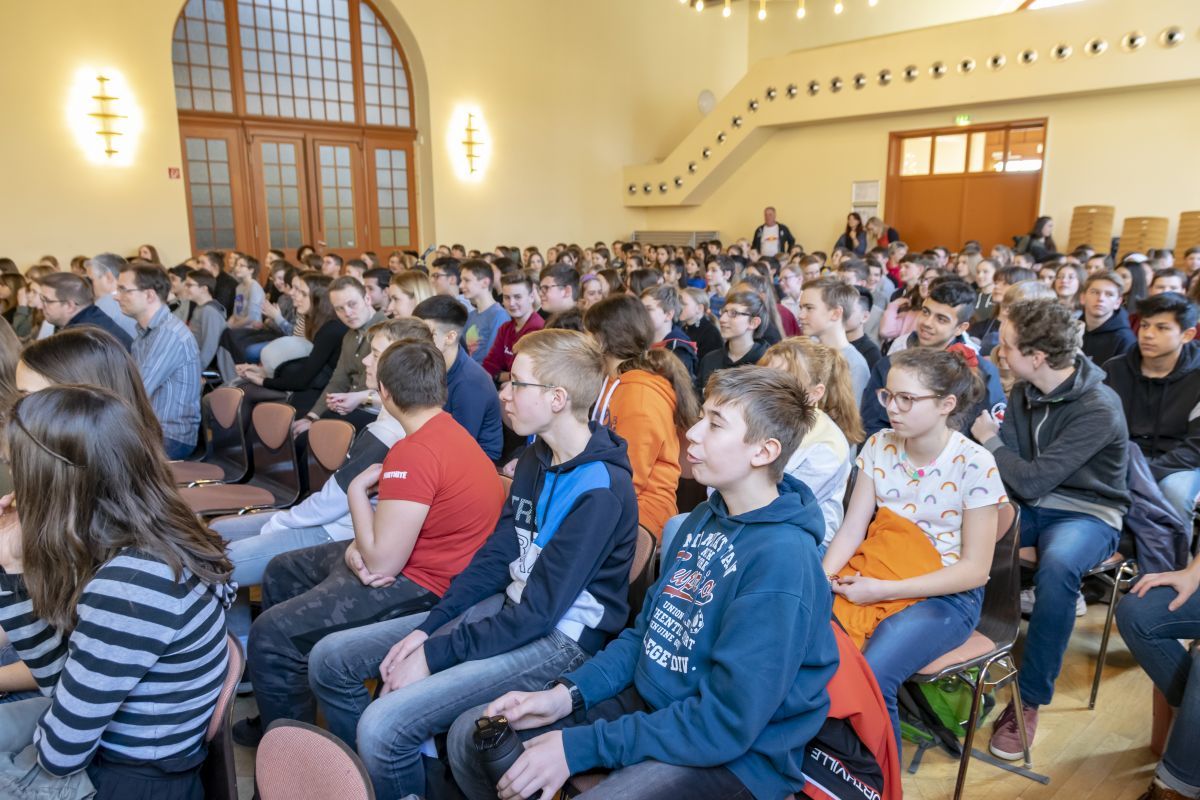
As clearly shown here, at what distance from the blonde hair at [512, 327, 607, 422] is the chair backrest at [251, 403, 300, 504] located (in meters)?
1.82

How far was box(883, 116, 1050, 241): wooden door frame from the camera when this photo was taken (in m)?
11.1

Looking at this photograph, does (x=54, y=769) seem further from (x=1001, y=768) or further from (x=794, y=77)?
(x=794, y=77)

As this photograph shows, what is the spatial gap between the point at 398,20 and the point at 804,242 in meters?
7.48

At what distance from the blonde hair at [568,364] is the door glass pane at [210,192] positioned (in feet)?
33.3

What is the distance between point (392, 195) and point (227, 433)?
9287mm

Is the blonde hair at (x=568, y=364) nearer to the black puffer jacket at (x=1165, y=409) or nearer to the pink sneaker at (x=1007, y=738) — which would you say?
the pink sneaker at (x=1007, y=738)

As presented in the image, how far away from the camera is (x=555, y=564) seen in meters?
1.83

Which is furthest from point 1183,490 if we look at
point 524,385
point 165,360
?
point 165,360

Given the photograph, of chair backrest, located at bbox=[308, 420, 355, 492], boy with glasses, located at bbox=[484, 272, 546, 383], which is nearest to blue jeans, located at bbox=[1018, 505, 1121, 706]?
chair backrest, located at bbox=[308, 420, 355, 492]

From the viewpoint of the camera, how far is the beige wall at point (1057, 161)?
9891 mm

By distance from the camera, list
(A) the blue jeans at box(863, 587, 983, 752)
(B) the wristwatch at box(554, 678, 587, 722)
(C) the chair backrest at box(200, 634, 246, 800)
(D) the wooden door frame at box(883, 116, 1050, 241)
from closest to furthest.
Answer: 1. (C) the chair backrest at box(200, 634, 246, 800)
2. (B) the wristwatch at box(554, 678, 587, 722)
3. (A) the blue jeans at box(863, 587, 983, 752)
4. (D) the wooden door frame at box(883, 116, 1050, 241)

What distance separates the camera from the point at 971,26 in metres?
10.6

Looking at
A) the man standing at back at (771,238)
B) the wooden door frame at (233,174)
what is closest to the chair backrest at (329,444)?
the wooden door frame at (233,174)

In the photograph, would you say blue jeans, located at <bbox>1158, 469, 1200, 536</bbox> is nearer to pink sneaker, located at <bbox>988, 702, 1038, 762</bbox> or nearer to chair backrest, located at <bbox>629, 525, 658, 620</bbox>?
pink sneaker, located at <bbox>988, 702, 1038, 762</bbox>
